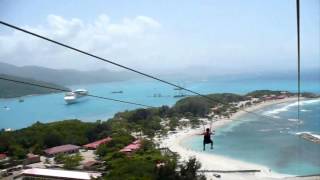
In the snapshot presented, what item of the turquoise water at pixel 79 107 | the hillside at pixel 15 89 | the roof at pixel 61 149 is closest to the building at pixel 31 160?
the roof at pixel 61 149

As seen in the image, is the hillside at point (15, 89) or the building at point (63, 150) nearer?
the building at point (63, 150)

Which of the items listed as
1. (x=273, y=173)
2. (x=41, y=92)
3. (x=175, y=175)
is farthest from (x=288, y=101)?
(x=41, y=92)

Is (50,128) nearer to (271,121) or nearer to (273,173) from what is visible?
(273,173)

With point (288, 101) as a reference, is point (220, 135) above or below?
below

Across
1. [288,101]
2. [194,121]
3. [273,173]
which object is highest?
[288,101]

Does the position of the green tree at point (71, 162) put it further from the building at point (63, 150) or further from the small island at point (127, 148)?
the building at point (63, 150)

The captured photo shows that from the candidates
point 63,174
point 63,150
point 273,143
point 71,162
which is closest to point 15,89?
point 63,150

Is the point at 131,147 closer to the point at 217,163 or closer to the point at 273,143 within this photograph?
the point at 217,163

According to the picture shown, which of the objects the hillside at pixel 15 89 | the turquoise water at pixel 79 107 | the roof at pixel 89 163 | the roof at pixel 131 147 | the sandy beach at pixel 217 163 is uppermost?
the hillside at pixel 15 89
